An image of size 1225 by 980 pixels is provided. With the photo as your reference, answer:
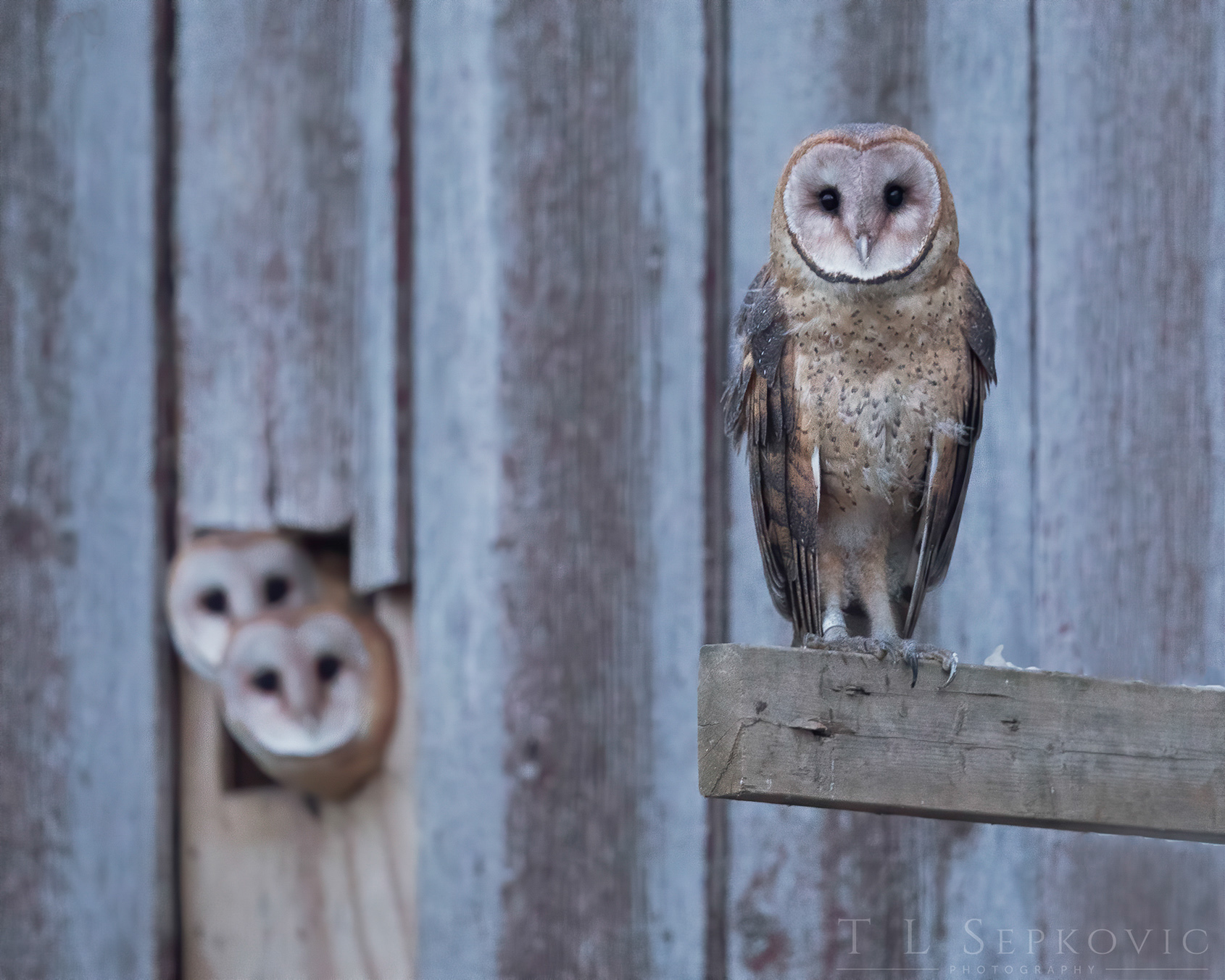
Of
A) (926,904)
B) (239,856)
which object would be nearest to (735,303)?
(926,904)

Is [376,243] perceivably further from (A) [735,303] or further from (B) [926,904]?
(B) [926,904]

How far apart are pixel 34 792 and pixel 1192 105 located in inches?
73.6

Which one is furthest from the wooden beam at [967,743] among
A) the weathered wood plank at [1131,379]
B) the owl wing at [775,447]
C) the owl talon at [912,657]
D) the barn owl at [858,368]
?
the weathered wood plank at [1131,379]

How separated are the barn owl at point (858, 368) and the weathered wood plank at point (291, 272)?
570 millimetres

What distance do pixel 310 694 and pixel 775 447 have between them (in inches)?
28.5

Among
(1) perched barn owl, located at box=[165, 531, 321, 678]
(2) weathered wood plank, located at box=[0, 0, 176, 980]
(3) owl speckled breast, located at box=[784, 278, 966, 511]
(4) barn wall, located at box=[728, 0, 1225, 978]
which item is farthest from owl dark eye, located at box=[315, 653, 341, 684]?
(3) owl speckled breast, located at box=[784, 278, 966, 511]

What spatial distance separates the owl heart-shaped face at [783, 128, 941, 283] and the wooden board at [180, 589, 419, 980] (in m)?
0.80

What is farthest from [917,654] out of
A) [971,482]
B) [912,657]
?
[971,482]

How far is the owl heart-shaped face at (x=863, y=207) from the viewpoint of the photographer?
1.40 meters

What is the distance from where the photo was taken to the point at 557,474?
1788 millimetres

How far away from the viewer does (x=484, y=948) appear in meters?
1.76

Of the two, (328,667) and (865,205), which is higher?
(865,205)

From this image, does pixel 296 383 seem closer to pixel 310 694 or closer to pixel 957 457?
pixel 310 694

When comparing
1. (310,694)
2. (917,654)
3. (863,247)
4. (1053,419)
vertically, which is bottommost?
(310,694)
